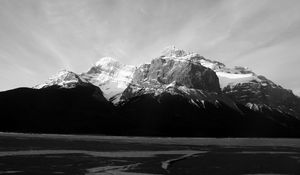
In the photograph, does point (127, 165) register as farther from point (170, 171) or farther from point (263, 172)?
point (263, 172)

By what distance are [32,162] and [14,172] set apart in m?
15.4

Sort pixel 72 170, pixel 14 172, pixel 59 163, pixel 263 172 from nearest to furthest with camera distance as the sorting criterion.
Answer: pixel 14 172, pixel 72 170, pixel 263 172, pixel 59 163

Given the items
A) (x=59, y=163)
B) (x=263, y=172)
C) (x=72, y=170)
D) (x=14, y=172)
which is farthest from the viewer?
(x=59, y=163)

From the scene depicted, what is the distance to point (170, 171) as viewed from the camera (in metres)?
70.4

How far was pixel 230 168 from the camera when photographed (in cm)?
7831

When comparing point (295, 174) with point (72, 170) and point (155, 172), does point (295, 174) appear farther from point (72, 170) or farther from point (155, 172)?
point (72, 170)

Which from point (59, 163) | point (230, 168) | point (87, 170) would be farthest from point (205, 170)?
point (59, 163)

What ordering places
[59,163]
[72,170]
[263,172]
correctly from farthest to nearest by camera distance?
[59,163] < [263,172] < [72,170]

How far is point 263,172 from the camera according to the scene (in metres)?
72.9

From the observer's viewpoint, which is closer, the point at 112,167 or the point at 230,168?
the point at 112,167

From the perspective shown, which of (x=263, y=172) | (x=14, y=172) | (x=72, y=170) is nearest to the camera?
(x=14, y=172)

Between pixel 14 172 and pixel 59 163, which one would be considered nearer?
pixel 14 172

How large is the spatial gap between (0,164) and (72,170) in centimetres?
1279

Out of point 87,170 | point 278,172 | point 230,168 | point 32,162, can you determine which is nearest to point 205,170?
point 230,168
